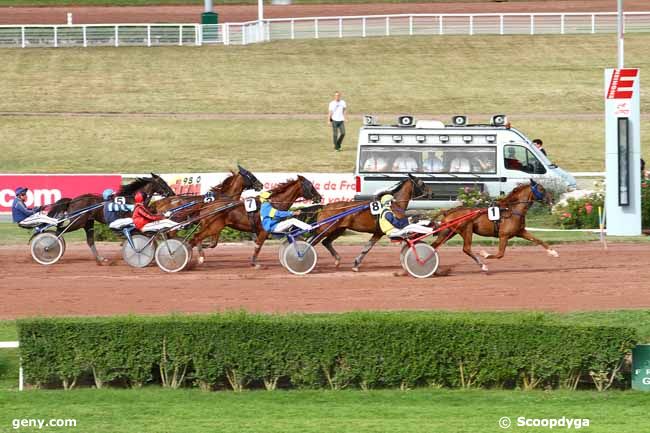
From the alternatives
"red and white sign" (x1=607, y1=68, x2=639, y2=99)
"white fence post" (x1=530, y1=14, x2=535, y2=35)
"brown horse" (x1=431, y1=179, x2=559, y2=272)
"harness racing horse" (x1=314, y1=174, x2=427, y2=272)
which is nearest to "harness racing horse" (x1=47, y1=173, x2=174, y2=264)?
"harness racing horse" (x1=314, y1=174, x2=427, y2=272)

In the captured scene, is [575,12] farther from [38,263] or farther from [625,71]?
[38,263]

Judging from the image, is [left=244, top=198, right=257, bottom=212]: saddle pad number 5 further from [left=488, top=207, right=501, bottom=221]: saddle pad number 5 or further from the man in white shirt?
the man in white shirt

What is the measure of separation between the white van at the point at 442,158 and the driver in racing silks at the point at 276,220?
6.49 m

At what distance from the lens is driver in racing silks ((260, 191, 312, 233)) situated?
59.2ft

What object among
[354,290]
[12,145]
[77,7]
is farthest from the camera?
[77,7]

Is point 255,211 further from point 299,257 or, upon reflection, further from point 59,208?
point 59,208

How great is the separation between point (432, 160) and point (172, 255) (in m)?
7.51

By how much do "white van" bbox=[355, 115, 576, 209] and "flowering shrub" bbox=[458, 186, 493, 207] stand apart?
0.97 feet

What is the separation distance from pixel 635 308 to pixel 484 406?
4.86 metres

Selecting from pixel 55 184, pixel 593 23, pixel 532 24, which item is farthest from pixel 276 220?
pixel 593 23

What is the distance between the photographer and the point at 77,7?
58.1 metres

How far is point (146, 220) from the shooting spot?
61.6 feet

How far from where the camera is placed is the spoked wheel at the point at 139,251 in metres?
19.3

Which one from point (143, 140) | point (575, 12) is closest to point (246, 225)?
point (143, 140)
